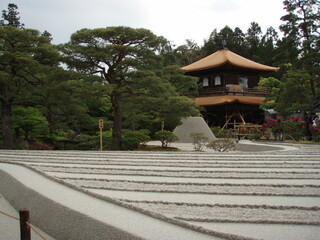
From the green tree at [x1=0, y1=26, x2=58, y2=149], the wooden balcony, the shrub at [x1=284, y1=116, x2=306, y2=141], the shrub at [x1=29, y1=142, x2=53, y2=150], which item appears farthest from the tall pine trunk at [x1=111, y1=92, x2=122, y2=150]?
the wooden balcony

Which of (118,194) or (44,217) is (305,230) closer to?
(118,194)

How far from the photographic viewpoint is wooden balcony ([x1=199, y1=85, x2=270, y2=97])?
767 inches

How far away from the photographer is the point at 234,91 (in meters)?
19.4

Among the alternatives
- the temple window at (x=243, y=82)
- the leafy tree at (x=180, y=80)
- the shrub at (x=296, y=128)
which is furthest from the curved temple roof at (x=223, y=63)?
the shrub at (x=296, y=128)

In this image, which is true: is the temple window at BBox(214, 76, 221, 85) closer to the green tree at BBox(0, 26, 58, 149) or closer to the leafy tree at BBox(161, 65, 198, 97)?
the leafy tree at BBox(161, 65, 198, 97)

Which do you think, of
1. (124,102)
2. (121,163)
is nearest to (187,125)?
(124,102)

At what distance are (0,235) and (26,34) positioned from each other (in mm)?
8398

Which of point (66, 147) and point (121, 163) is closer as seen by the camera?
point (121, 163)

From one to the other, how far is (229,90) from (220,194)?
1750 centimetres

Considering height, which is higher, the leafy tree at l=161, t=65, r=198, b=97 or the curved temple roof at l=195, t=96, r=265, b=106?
the leafy tree at l=161, t=65, r=198, b=97

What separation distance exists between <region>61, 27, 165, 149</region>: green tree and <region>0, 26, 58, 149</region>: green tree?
1.08 m

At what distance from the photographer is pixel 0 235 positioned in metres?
2.27

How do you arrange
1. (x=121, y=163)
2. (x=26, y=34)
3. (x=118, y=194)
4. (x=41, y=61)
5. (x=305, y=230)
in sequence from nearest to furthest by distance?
(x=305, y=230) < (x=118, y=194) < (x=121, y=163) < (x=26, y=34) < (x=41, y=61)

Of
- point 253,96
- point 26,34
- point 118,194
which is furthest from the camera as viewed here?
point 253,96
